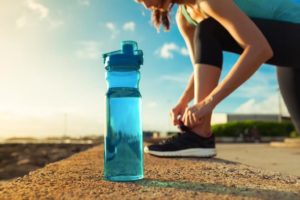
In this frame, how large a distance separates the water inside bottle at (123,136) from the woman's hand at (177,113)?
0.92 meters

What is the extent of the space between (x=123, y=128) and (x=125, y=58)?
0.98 ft

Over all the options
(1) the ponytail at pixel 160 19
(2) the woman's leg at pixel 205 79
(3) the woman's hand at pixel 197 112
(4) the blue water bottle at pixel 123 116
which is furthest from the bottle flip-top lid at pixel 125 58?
(1) the ponytail at pixel 160 19

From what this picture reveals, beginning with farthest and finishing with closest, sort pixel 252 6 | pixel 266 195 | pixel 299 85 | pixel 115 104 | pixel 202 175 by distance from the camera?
pixel 299 85, pixel 252 6, pixel 202 175, pixel 115 104, pixel 266 195

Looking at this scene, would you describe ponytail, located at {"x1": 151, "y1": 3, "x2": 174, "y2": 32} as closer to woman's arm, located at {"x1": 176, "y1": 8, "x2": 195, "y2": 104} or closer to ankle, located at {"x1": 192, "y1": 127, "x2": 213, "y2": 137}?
woman's arm, located at {"x1": 176, "y1": 8, "x2": 195, "y2": 104}

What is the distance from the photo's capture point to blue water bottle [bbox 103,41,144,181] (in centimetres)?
177

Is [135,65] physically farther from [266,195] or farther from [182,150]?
[182,150]

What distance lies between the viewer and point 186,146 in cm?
263

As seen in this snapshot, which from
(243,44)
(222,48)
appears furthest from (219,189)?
(222,48)

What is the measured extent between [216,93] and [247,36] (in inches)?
13.0

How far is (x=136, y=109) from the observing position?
1.83 metres

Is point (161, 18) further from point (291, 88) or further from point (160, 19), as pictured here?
point (291, 88)

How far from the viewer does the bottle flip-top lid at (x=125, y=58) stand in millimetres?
1770

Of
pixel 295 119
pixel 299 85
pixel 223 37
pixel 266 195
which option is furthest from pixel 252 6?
pixel 266 195

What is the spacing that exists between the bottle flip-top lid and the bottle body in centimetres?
3
